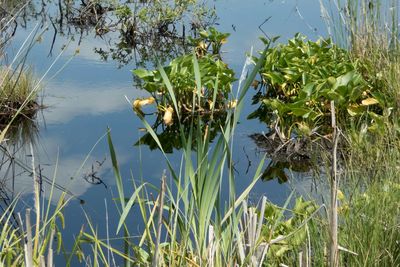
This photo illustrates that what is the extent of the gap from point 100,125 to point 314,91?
132 cm

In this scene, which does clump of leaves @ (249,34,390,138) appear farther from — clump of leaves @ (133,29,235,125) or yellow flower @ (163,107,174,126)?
yellow flower @ (163,107,174,126)

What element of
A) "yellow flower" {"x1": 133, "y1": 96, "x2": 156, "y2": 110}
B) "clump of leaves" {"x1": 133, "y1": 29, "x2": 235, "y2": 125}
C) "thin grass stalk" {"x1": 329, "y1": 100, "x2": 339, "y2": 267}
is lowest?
"thin grass stalk" {"x1": 329, "y1": 100, "x2": 339, "y2": 267}

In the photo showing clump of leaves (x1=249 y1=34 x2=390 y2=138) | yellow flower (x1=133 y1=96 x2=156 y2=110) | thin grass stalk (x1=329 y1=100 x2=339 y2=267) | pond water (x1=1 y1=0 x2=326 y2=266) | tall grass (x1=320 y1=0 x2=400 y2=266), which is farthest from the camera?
yellow flower (x1=133 y1=96 x2=156 y2=110)

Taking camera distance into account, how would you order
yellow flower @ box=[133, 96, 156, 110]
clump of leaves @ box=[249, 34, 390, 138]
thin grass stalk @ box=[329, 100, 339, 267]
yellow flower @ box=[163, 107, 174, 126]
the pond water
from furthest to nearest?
yellow flower @ box=[133, 96, 156, 110], yellow flower @ box=[163, 107, 174, 126], clump of leaves @ box=[249, 34, 390, 138], the pond water, thin grass stalk @ box=[329, 100, 339, 267]

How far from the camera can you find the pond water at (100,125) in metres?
3.68

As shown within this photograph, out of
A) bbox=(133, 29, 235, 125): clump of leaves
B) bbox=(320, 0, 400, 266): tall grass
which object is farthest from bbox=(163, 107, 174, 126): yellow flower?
bbox=(320, 0, 400, 266): tall grass

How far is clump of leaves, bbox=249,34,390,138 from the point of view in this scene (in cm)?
426

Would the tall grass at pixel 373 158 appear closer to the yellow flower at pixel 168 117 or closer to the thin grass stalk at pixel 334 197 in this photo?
the thin grass stalk at pixel 334 197

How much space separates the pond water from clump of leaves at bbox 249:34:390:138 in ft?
0.78

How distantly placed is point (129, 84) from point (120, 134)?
99cm

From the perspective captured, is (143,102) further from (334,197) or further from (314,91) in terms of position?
(334,197)

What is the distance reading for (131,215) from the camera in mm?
3363

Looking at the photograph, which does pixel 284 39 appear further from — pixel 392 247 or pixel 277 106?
pixel 392 247

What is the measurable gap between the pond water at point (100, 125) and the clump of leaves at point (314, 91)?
239mm
